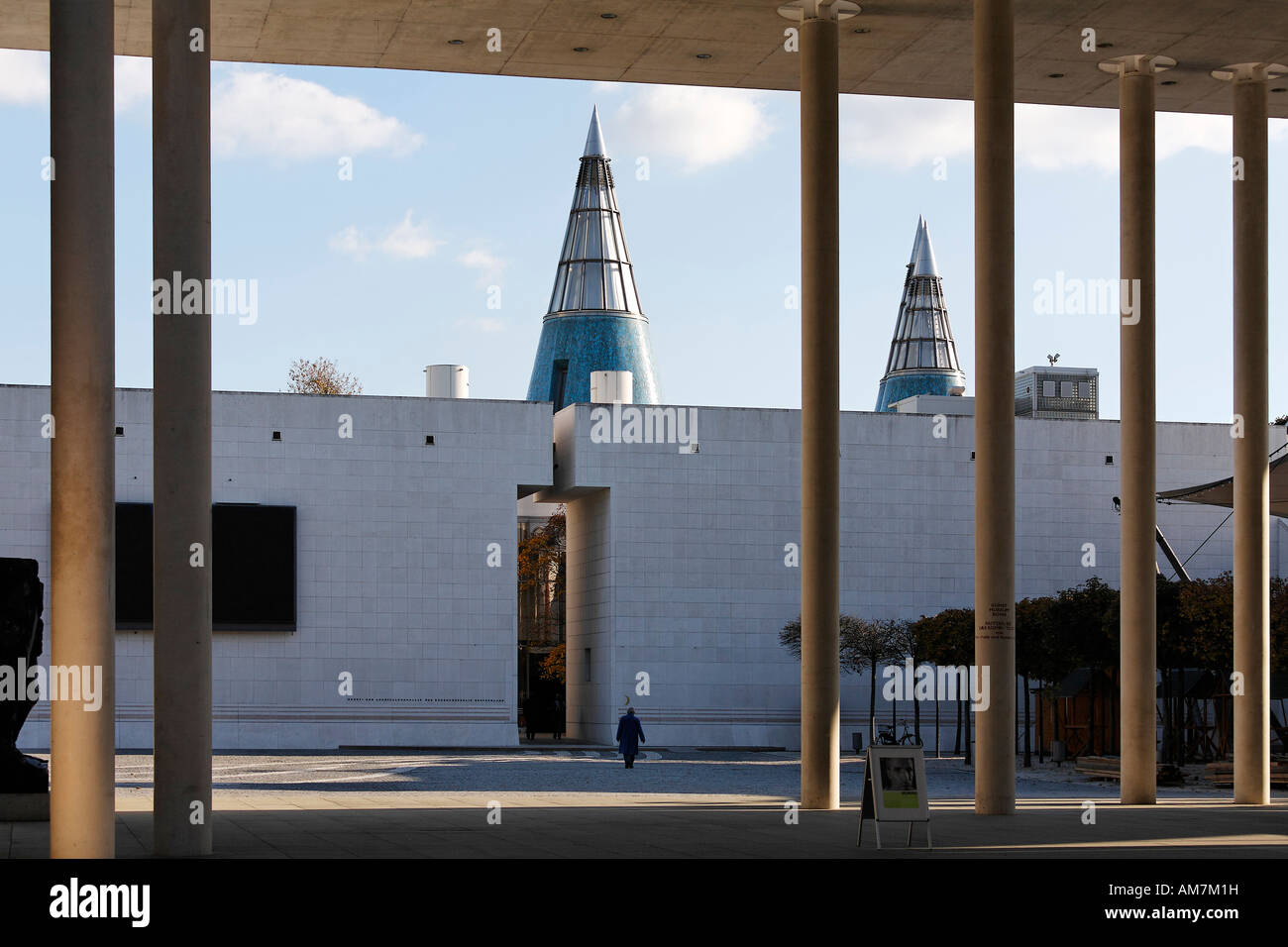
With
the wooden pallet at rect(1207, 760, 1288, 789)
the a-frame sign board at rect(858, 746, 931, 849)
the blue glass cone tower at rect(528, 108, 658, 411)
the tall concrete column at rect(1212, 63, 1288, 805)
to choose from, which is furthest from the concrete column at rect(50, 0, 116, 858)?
the blue glass cone tower at rect(528, 108, 658, 411)

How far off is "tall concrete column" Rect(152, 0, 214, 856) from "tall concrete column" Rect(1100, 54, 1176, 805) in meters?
11.9

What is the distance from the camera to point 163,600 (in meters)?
12.7

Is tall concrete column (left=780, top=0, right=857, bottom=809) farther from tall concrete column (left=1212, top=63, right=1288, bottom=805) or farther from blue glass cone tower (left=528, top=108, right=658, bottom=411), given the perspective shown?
blue glass cone tower (left=528, top=108, right=658, bottom=411)

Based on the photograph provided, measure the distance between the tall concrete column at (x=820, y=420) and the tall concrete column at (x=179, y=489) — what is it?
786 centimetres

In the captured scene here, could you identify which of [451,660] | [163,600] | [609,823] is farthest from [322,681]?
[163,600]

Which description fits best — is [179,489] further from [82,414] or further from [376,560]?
[376,560]

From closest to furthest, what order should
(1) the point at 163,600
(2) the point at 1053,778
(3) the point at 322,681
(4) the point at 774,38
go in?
(1) the point at 163,600 < (4) the point at 774,38 < (2) the point at 1053,778 < (3) the point at 322,681

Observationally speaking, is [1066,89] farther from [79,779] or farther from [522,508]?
[522,508]

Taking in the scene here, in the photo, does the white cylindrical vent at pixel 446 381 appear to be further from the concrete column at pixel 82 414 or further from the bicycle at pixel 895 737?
the concrete column at pixel 82 414

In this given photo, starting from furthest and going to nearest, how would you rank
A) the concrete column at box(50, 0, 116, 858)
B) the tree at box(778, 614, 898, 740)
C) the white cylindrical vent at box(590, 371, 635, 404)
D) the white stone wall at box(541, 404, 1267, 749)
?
the white cylindrical vent at box(590, 371, 635, 404) → the white stone wall at box(541, 404, 1267, 749) → the tree at box(778, 614, 898, 740) → the concrete column at box(50, 0, 116, 858)

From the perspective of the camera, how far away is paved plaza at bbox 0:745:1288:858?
44.9 ft
